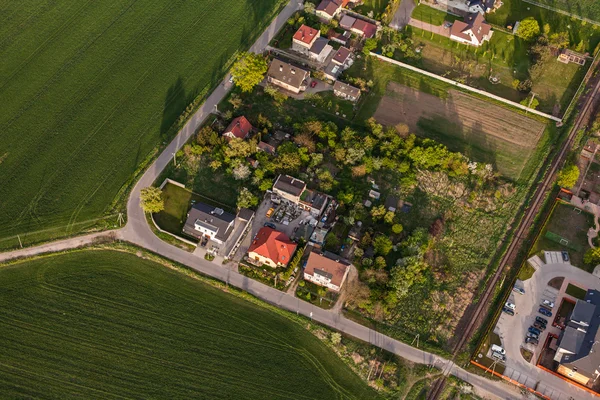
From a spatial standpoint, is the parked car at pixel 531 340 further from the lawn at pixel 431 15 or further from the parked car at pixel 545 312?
the lawn at pixel 431 15

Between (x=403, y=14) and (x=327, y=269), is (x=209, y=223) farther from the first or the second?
(x=403, y=14)

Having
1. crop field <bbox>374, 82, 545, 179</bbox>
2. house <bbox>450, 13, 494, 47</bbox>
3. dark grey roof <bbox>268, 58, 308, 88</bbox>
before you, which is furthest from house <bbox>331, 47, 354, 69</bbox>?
house <bbox>450, 13, 494, 47</bbox>

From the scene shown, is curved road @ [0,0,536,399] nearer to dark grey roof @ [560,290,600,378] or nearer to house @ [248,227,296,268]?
house @ [248,227,296,268]

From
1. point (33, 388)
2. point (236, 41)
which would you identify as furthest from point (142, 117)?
point (33, 388)

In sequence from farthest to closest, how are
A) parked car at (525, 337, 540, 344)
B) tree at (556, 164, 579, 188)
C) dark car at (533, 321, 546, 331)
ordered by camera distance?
tree at (556, 164, 579, 188)
dark car at (533, 321, 546, 331)
parked car at (525, 337, 540, 344)

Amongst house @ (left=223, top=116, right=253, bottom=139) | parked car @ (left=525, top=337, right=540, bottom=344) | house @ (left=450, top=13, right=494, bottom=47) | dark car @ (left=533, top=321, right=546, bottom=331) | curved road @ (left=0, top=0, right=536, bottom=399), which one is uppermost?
house @ (left=450, top=13, right=494, bottom=47)
